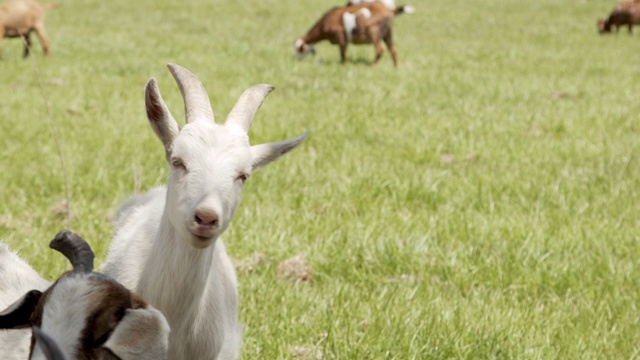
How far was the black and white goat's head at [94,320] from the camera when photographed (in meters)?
2.14

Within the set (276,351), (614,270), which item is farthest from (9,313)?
(614,270)

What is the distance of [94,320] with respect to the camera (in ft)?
7.31

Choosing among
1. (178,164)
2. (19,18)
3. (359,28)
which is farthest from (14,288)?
(19,18)

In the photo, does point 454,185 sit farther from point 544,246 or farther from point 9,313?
point 9,313

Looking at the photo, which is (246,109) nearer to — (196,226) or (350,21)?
(196,226)

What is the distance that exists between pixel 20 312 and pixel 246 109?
1390 millimetres

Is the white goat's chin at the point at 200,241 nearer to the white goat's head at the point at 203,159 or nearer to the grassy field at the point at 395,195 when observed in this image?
the white goat's head at the point at 203,159

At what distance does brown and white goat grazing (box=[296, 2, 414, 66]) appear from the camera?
53.0ft

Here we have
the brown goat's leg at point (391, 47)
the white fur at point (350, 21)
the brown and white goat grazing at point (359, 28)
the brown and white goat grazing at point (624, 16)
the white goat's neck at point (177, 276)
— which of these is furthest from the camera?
the brown and white goat grazing at point (624, 16)

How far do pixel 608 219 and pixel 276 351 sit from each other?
315cm

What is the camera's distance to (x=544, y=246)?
546 cm

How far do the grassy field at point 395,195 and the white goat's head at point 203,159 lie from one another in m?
1.03

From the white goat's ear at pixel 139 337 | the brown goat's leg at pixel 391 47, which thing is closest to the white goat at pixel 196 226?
the white goat's ear at pixel 139 337

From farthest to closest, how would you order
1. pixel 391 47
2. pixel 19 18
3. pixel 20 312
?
pixel 19 18 → pixel 391 47 → pixel 20 312
